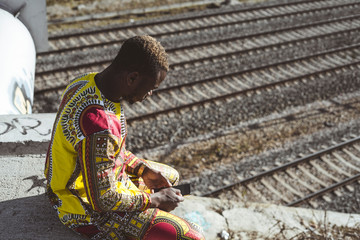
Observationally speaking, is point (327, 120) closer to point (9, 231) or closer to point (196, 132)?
point (196, 132)

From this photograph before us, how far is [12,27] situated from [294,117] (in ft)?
18.9

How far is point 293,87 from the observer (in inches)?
392

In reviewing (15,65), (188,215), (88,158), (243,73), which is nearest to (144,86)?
(88,158)

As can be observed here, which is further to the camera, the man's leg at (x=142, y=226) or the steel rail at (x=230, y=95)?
the steel rail at (x=230, y=95)

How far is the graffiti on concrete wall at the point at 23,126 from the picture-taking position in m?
4.26

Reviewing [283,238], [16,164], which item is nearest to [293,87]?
[283,238]

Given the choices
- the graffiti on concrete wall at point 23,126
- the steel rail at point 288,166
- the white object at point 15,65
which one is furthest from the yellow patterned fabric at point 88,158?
the steel rail at point 288,166

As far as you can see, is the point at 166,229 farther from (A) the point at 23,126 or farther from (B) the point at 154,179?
(A) the point at 23,126

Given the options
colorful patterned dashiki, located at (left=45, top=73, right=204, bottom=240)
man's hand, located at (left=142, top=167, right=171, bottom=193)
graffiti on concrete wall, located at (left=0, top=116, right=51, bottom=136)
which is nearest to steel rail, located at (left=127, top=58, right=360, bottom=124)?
graffiti on concrete wall, located at (left=0, top=116, right=51, bottom=136)

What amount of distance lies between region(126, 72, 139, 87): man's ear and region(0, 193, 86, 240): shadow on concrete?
1.28 m

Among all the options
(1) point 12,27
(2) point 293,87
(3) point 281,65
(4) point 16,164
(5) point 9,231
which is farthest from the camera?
(3) point 281,65

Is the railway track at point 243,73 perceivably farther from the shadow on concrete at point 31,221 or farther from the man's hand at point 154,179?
the shadow on concrete at point 31,221

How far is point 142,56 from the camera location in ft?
8.04

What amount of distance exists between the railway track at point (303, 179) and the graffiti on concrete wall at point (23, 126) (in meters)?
3.09
